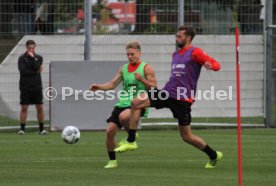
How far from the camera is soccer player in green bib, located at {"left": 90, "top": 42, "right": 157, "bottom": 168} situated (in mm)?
13508

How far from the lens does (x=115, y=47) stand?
22.8 m

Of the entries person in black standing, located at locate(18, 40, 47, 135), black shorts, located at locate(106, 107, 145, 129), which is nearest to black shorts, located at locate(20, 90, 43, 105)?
person in black standing, located at locate(18, 40, 47, 135)

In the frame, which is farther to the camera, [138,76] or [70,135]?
[70,135]

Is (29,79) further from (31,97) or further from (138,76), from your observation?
(138,76)

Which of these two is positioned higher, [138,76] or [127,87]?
[138,76]

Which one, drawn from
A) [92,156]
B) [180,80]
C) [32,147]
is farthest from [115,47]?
[180,80]

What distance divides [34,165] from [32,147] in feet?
11.0

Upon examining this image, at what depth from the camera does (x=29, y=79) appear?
68.3ft

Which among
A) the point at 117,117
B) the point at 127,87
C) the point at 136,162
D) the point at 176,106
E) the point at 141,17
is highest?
the point at 141,17

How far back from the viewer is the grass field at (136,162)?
1158 centimetres

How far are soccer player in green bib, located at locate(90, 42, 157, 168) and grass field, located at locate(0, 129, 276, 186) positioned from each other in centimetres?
51

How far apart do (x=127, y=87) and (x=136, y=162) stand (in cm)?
126

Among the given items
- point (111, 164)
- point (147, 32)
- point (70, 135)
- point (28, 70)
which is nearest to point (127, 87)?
point (111, 164)

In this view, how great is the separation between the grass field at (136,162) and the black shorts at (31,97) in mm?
920
